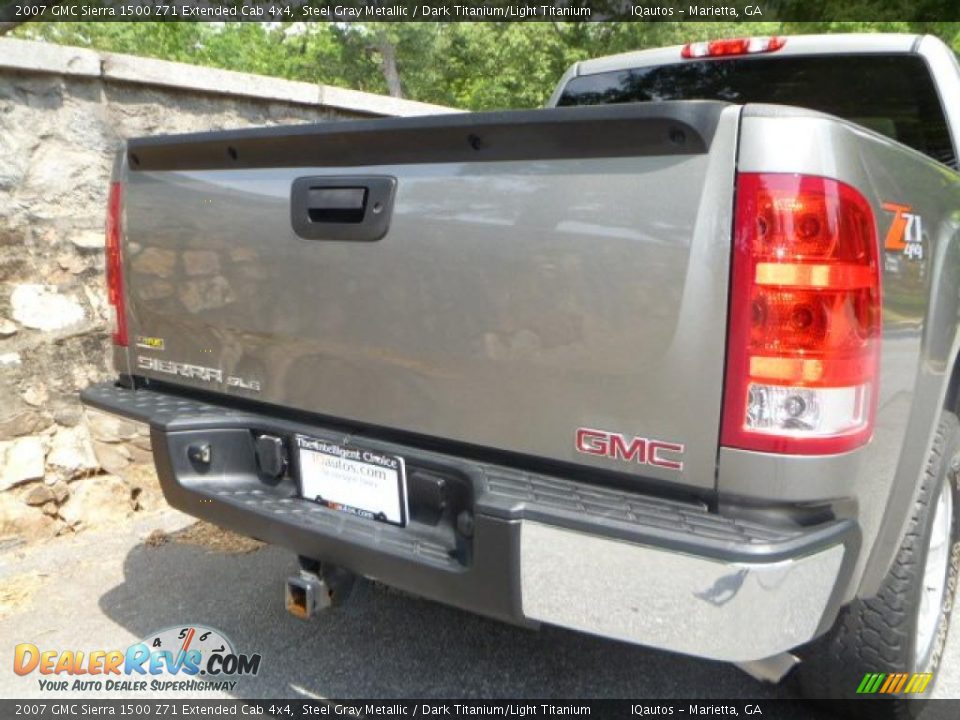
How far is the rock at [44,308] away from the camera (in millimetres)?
3721

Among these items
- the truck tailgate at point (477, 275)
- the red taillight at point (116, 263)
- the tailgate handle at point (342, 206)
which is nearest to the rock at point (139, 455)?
the red taillight at point (116, 263)

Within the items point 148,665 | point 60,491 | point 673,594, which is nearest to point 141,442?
point 60,491

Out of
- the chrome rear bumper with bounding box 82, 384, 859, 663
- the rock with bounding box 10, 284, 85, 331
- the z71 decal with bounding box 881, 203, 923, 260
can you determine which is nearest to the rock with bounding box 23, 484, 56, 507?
the rock with bounding box 10, 284, 85, 331

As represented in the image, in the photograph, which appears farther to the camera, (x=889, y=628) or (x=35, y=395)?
(x=35, y=395)

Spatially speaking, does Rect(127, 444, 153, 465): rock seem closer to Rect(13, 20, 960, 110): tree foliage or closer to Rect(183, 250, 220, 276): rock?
Rect(183, 250, 220, 276): rock

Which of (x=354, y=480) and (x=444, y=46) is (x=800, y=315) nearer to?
(x=354, y=480)

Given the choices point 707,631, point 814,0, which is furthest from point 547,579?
point 814,0

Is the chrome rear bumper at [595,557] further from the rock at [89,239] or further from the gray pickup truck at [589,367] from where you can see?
the rock at [89,239]

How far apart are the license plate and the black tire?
1170 mm

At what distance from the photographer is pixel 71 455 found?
3969 mm

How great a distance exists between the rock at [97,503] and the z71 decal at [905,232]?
12.0 ft

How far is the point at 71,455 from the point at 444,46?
728 inches

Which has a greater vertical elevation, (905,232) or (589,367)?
(905,232)

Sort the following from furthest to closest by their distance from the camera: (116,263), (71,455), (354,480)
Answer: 1. (71,455)
2. (116,263)
3. (354,480)
